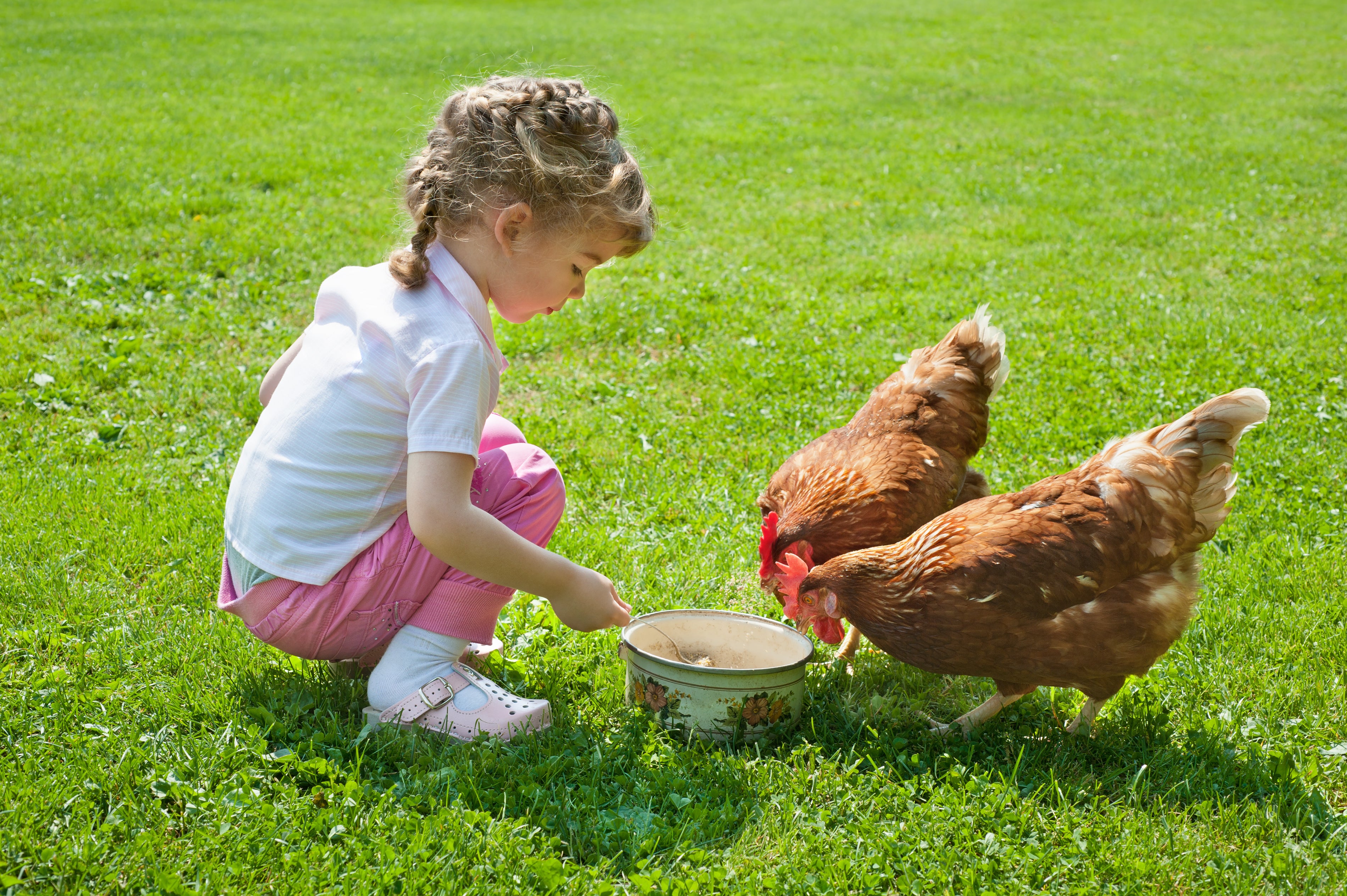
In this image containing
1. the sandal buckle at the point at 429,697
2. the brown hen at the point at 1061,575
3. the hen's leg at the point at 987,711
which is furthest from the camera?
the hen's leg at the point at 987,711

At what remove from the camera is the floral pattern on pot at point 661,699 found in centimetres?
279

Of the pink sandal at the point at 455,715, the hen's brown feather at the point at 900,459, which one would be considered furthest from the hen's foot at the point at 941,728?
the pink sandal at the point at 455,715

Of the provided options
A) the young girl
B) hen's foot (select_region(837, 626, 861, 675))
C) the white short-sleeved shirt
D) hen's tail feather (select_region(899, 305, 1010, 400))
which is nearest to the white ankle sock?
the young girl

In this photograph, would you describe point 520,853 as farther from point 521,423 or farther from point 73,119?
point 73,119

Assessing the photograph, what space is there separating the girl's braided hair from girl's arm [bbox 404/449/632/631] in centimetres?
51

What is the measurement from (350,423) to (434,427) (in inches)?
13.6

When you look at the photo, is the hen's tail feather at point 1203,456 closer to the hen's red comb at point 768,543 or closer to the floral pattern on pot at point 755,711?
the hen's red comb at point 768,543

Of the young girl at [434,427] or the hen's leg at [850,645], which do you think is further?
the hen's leg at [850,645]

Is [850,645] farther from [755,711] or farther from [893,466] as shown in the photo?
[755,711]

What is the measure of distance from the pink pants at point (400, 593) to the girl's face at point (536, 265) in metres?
0.50

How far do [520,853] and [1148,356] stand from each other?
17.0 ft

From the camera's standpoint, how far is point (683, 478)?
454 cm

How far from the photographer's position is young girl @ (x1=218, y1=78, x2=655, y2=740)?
248 centimetres

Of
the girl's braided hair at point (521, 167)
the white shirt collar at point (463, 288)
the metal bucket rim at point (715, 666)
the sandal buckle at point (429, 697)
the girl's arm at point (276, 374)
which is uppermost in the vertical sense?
the girl's braided hair at point (521, 167)
